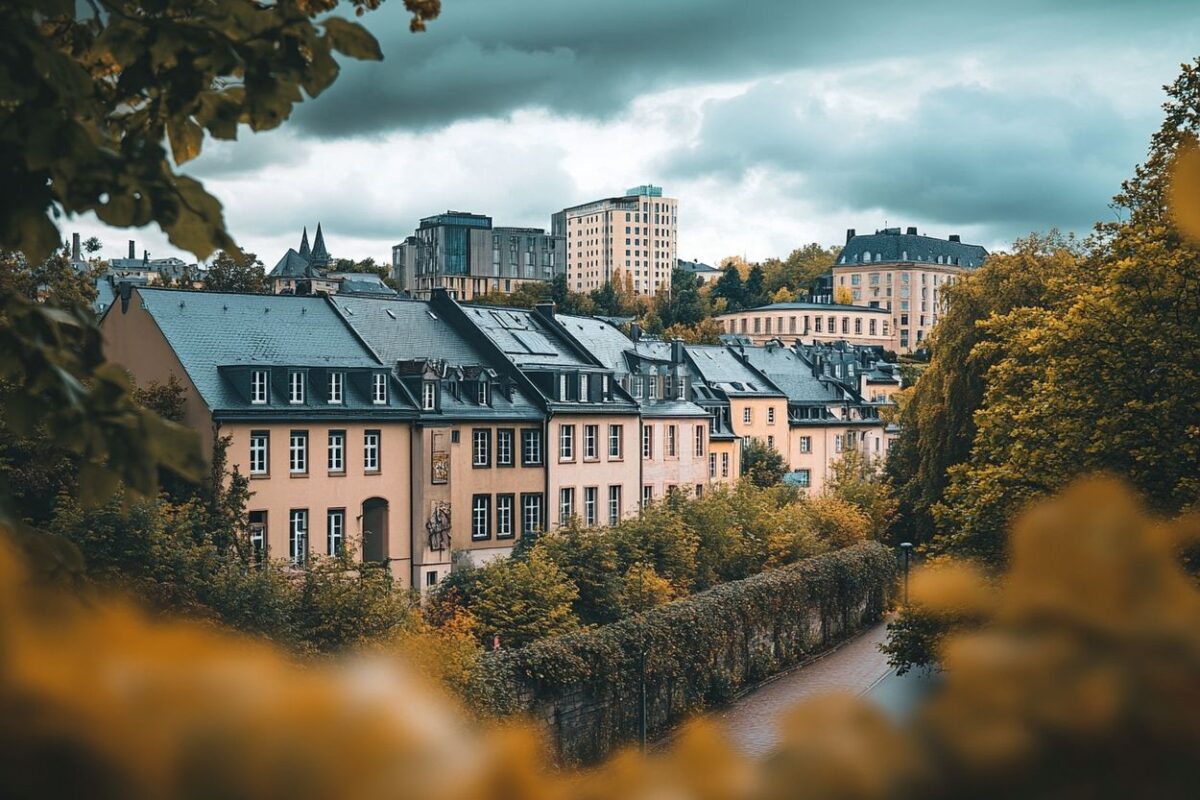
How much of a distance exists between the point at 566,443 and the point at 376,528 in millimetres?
10050

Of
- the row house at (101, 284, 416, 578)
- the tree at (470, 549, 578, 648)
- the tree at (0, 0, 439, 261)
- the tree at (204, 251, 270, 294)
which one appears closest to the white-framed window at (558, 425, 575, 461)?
the row house at (101, 284, 416, 578)

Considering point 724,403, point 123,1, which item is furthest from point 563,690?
point 724,403

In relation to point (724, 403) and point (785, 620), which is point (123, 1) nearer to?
point (785, 620)

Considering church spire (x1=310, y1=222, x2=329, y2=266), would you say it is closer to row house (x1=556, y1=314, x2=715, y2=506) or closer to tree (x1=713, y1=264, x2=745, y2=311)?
tree (x1=713, y1=264, x2=745, y2=311)

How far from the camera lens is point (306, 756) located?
4.37ft

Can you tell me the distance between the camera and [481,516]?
148ft

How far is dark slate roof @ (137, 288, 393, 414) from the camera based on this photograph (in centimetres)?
3859

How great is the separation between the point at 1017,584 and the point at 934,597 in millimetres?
232

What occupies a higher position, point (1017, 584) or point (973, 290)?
point (973, 290)

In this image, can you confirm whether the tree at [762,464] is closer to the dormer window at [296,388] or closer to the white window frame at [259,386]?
the dormer window at [296,388]

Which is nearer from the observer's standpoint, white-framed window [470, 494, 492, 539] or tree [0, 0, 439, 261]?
tree [0, 0, 439, 261]

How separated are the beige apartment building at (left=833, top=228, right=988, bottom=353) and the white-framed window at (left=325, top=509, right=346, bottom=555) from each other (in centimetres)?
14943

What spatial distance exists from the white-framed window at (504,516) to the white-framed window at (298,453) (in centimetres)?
875

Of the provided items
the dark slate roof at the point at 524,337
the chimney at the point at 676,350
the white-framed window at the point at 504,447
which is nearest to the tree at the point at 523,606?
the white-framed window at the point at 504,447
